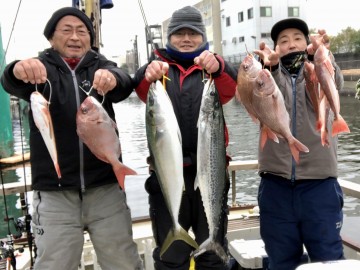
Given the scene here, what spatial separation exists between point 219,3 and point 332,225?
166ft

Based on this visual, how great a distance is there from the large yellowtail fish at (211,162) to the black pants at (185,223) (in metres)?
0.20

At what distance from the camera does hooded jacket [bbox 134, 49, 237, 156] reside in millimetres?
3174

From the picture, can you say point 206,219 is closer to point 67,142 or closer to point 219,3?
point 67,142

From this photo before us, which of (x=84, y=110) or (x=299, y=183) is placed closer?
(x=84, y=110)

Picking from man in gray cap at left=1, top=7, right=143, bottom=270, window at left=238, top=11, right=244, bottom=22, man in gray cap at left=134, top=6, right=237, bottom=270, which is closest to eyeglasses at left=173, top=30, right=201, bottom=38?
man in gray cap at left=134, top=6, right=237, bottom=270

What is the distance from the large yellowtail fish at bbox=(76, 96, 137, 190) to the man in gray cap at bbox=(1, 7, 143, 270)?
24 centimetres

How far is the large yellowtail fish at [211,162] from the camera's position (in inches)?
112

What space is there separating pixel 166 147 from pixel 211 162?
0.37 m

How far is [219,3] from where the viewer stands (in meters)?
50.7

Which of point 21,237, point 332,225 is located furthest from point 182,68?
point 21,237

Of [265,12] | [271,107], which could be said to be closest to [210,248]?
[271,107]

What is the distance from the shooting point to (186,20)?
329 centimetres

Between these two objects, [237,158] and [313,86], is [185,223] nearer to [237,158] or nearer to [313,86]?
[313,86]

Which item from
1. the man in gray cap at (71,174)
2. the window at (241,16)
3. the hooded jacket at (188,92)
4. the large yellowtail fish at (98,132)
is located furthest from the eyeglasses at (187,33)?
the window at (241,16)
